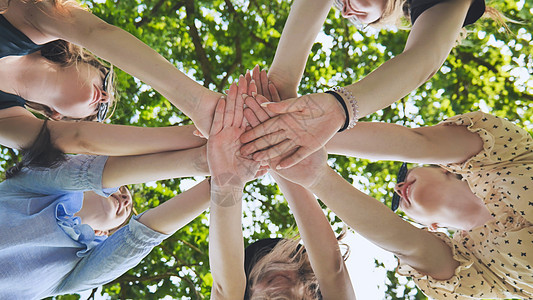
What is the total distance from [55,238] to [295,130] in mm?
1479

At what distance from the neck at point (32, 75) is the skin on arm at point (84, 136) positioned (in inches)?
19.2

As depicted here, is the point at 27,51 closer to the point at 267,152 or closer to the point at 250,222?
the point at 267,152

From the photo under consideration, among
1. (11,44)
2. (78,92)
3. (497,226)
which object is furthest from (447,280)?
(11,44)

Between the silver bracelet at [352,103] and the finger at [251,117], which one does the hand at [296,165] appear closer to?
the finger at [251,117]

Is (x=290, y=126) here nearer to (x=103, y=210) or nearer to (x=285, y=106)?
(x=285, y=106)

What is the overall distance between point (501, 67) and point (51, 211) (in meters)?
5.38

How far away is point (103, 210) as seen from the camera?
329cm

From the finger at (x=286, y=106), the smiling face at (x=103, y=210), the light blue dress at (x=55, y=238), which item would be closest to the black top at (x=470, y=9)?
the finger at (x=286, y=106)

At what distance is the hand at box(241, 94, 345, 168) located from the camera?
2.42 metres

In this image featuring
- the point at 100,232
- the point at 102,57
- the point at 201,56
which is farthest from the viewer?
→ the point at 201,56

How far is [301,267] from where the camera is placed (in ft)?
9.35

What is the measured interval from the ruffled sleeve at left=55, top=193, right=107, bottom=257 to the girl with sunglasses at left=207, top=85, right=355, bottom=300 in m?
0.84

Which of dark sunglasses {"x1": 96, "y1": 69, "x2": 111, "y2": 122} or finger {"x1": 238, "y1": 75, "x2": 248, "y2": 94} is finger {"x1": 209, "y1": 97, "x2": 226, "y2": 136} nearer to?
finger {"x1": 238, "y1": 75, "x2": 248, "y2": 94}

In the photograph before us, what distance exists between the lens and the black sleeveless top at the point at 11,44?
8.43ft
